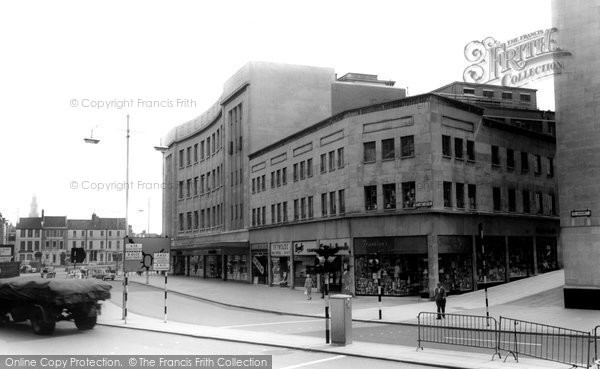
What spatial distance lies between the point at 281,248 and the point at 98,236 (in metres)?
120

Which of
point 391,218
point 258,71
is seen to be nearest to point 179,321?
point 391,218

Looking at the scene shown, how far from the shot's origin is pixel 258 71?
60.2 metres

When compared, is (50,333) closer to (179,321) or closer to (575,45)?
(179,321)

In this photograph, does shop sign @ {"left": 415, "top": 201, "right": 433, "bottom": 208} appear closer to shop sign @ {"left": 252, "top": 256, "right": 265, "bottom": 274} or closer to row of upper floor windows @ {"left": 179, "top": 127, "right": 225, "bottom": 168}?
shop sign @ {"left": 252, "top": 256, "right": 265, "bottom": 274}

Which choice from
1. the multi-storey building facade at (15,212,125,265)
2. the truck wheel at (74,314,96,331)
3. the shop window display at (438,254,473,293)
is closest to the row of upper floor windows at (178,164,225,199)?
the shop window display at (438,254,473,293)

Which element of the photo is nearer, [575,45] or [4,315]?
[4,315]

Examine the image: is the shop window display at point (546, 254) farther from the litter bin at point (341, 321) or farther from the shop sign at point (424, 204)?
the litter bin at point (341, 321)

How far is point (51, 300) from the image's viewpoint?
19.6 metres

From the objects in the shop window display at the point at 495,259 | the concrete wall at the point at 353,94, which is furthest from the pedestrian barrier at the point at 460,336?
the concrete wall at the point at 353,94

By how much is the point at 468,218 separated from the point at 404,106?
885cm

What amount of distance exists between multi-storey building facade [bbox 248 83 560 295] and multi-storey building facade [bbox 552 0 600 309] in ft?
7.86

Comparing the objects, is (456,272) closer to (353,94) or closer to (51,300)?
(51,300)

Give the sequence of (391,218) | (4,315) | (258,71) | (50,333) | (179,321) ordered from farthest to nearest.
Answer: (258,71) → (391,218) → (179,321) → (4,315) → (50,333)

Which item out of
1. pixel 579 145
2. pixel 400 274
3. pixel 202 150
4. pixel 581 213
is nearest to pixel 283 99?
pixel 202 150
